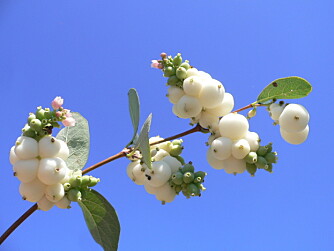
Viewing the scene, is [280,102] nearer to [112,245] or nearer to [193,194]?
[193,194]

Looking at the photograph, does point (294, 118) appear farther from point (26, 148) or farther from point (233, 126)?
point (26, 148)

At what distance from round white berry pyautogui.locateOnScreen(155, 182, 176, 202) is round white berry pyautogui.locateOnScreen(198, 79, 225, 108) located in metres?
0.47

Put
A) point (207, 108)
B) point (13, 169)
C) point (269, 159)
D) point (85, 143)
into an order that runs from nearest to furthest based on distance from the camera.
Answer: point (13, 169) < point (269, 159) < point (207, 108) < point (85, 143)

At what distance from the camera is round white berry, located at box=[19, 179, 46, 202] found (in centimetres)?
174

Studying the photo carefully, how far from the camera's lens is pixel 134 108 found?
2154mm

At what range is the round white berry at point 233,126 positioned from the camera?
1892 mm

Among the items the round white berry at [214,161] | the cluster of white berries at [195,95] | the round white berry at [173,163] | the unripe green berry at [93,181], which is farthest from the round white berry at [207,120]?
the unripe green berry at [93,181]

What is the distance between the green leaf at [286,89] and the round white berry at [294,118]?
0.53ft

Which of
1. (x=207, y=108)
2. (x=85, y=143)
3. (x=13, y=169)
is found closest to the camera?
(x=13, y=169)

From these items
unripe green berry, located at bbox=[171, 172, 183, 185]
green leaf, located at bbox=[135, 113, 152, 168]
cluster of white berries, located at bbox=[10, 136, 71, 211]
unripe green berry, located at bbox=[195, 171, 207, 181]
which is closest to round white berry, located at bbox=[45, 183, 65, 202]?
cluster of white berries, located at bbox=[10, 136, 71, 211]

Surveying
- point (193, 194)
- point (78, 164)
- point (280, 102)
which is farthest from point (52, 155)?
point (280, 102)

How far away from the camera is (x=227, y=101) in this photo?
2025 mm

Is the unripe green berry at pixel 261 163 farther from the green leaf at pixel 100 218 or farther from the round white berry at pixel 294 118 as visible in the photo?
the green leaf at pixel 100 218

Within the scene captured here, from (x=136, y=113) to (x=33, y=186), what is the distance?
68cm
